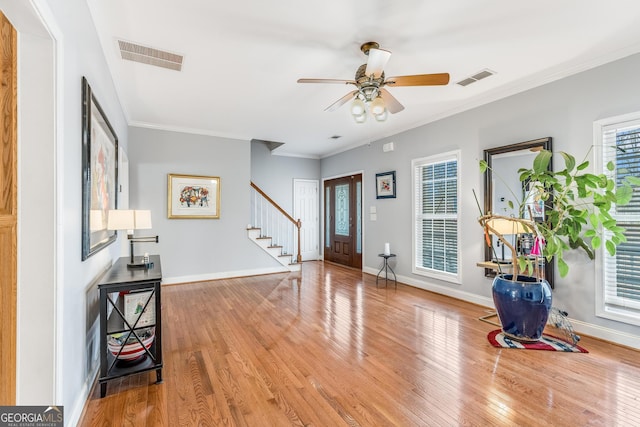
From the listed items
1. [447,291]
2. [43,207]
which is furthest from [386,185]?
[43,207]

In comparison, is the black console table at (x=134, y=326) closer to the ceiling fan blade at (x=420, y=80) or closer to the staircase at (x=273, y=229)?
the ceiling fan blade at (x=420, y=80)

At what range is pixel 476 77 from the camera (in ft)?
11.2

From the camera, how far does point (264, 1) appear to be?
2.19 m

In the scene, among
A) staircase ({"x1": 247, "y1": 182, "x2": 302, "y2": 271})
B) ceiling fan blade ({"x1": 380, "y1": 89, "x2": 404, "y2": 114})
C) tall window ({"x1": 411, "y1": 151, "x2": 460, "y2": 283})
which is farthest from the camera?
staircase ({"x1": 247, "y1": 182, "x2": 302, "y2": 271})

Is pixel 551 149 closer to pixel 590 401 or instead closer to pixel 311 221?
pixel 590 401

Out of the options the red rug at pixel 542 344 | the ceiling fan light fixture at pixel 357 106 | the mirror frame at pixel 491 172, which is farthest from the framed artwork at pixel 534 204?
the ceiling fan light fixture at pixel 357 106

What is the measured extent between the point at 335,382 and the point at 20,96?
2.51 m

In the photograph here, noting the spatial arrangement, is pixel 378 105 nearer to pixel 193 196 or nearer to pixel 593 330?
pixel 593 330

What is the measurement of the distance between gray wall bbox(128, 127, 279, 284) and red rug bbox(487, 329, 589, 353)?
4248 mm

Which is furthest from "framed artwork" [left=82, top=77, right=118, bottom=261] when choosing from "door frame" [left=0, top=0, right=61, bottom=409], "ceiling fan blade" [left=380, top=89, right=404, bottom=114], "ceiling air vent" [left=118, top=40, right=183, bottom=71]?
"ceiling fan blade" [left=380, top=89, right=404, bottom=114]

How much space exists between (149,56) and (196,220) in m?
3.11

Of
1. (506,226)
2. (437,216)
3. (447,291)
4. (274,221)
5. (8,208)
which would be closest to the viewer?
(8,208)

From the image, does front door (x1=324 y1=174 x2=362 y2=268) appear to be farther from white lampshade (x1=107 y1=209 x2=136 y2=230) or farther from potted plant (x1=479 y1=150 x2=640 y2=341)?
white lampshade (x1=107 y1=209 x2=136 y2=230)

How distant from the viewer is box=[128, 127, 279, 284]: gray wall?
5105mm
